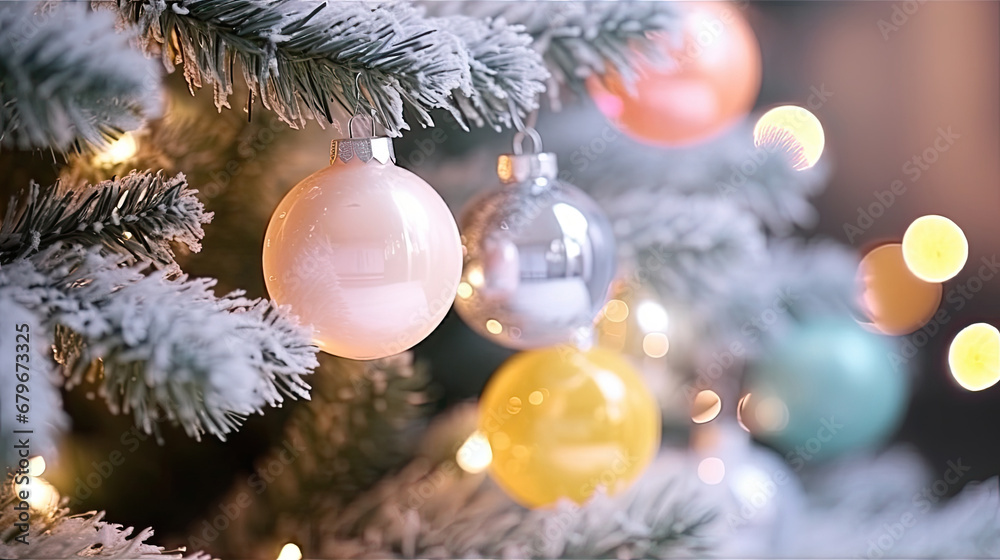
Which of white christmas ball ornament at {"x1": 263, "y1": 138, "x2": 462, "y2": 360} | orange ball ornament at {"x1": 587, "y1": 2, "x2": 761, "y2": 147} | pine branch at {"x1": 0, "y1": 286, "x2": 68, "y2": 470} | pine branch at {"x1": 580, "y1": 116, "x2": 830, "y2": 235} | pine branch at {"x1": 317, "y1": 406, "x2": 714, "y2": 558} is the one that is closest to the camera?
pine branch at {"x1": 0, "y1": 286, "x2": 68, "y2": 470}

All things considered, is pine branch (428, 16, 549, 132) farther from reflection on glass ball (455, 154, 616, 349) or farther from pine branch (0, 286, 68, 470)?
pine branch (0, 286, 68, 470)

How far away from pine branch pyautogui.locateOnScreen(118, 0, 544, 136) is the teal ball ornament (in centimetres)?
55

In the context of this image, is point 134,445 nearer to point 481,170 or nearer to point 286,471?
point 286,471

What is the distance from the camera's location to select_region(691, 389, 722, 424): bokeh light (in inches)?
36.8

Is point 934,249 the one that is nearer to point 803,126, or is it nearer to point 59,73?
point 803,126

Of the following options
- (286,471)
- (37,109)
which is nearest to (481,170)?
(286,471)

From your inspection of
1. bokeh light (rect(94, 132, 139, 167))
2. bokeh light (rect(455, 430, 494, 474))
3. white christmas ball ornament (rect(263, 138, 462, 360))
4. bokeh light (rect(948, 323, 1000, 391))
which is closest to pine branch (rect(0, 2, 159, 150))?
white christmas ball ornament (rect(263, 138, 462, 360))

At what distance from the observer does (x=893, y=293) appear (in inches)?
37.3

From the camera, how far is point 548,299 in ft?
1.71

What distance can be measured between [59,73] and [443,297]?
0.19m

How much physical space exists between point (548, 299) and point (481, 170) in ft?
0.65

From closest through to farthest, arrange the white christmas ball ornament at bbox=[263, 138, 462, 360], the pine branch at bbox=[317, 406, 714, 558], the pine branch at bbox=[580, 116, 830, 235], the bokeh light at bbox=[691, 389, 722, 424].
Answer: the white christmas ball ornament at bbox=[263, 138, 462, 360], the pine branch at bbox=[317, 406, 714, 558], the pine branch at bbox=[580, 116, 830, 235], the bokeh light at bbox=[691, 389, 722, 424]

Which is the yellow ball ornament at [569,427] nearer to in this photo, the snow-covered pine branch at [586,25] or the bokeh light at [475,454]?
the bokeh light at [475,454]

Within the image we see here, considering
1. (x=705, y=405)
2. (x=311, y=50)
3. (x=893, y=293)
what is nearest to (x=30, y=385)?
(x=311, y=50)
